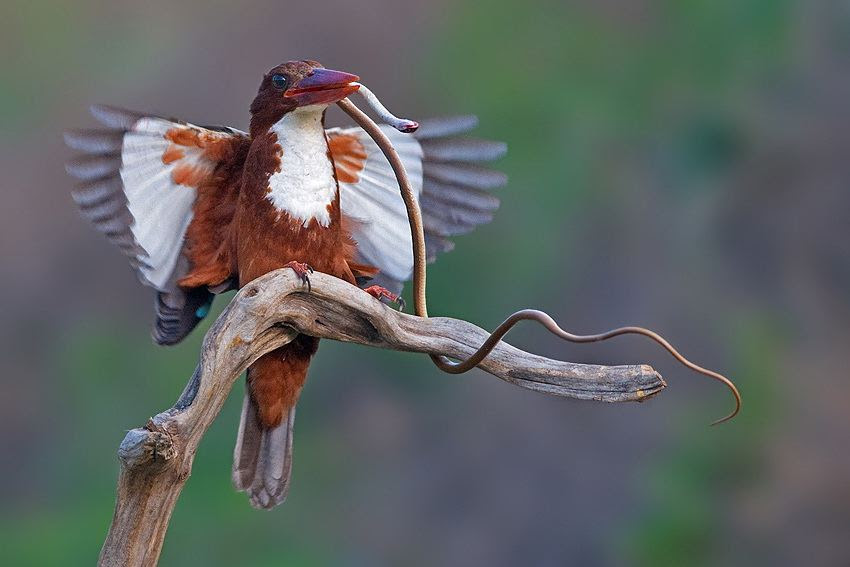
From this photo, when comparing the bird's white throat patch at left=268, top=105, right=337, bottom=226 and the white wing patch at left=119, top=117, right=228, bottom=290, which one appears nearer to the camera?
the bird's white throat patch at left=268, top=105, right=337, bottom=226

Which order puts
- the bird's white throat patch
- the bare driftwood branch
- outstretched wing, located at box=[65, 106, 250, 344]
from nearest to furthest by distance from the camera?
the bare driftwood branch → the bird's white throat patch → outstretched wing, located at box=[65, 106, 250, 344]

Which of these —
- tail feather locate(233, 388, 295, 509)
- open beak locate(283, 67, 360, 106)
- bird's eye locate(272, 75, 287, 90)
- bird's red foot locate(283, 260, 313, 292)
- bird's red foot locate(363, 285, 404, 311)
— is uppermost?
bird's eye locate(272, 75, 287, 90)

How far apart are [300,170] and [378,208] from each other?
0.28m

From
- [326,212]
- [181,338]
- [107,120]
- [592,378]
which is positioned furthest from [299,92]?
[592,378]

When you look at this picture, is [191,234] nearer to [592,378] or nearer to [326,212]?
[326,212]

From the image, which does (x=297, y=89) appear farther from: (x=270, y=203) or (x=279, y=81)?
(x=270, y=203)

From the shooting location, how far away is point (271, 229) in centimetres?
172

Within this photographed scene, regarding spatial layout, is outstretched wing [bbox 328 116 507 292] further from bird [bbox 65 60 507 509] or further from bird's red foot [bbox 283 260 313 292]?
bird's red foot [bbox 283 260 313 292]

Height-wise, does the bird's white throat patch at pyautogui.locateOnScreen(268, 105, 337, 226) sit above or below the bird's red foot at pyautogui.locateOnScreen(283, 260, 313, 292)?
above

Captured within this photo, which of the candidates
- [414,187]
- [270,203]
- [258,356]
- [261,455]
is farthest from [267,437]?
[414,187]

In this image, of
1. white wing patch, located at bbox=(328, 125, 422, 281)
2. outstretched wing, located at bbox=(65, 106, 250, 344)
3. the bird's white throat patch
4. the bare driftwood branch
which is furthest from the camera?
white wing patch, located at bbox=(328, 125, 422, 281)

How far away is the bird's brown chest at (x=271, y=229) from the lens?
1.72 meters

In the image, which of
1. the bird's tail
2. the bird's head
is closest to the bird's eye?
the bird's head

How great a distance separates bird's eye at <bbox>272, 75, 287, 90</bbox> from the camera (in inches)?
67.6
